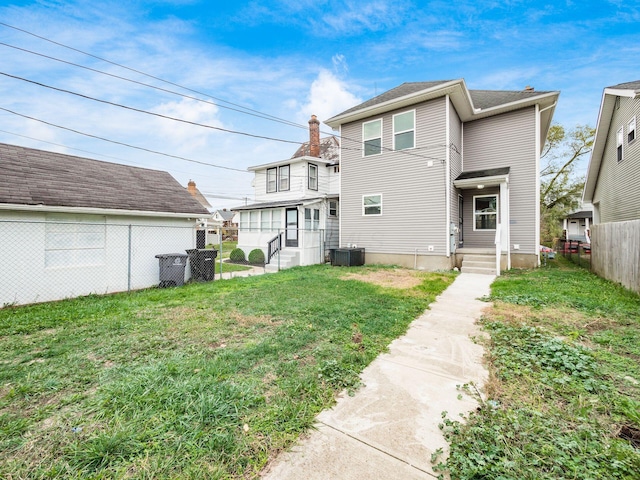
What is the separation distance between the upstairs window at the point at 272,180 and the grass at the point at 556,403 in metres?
14.9

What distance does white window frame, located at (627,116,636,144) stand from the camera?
909 centimetres

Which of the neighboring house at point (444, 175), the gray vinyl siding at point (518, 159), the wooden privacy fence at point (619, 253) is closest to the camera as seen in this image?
the wooden privacy fence at point (619, 253)

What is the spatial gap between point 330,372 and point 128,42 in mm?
10187

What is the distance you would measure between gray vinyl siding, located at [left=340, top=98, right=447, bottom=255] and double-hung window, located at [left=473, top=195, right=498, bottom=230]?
8.41 feet

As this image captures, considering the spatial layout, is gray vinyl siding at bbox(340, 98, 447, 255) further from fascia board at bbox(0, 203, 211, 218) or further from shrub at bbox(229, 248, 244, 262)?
fascia board at bbox(0, 203, 211, 218)

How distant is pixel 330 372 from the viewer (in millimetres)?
2898

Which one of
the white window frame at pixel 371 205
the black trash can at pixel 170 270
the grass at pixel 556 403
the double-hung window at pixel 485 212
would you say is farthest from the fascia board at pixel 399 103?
the black trash can at pixel 170 270

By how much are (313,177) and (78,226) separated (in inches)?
466

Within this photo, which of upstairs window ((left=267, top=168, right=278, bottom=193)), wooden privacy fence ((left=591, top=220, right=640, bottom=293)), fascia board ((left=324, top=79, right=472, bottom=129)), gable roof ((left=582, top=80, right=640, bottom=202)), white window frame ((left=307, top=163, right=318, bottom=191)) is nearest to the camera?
wooden privacy fence ((left=591, top=220, right=640, bottom=293))

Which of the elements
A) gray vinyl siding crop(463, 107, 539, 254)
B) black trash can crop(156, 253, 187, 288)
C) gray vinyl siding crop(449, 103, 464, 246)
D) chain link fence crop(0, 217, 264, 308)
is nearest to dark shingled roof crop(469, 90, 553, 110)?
gray vinyl siding crop(463, 107, 539, 254)

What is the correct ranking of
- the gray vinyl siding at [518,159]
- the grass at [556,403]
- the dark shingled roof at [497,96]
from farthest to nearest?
1. the dark shingled roof at [497,96]
2. the gray vinyl siding at [518,159]
3. the grass at [556,403]

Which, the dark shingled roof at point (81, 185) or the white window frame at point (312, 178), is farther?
the white window frame at point (312, 178)

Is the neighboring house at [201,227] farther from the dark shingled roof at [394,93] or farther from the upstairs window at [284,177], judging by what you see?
the dark shingled roof at [394,93]

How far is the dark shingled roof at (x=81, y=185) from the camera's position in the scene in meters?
6.69
